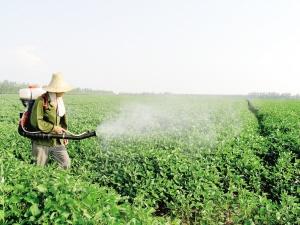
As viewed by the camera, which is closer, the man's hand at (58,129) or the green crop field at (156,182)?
the green crop field at (156,182)

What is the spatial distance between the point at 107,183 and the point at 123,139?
7.07 ft

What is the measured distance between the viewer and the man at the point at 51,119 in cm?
732

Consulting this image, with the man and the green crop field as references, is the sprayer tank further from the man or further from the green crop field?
the green crop field

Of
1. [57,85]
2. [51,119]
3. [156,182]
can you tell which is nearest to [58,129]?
[51,119]

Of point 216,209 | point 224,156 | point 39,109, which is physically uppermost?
point 39,109

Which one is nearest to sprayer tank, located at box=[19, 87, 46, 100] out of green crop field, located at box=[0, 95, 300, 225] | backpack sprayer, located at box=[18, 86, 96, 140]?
backpack sprayer, located at box=[18, 86, 96, 140]

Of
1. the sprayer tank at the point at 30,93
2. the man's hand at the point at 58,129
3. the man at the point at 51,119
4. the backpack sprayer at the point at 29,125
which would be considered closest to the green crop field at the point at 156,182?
the man at the point at 51,119

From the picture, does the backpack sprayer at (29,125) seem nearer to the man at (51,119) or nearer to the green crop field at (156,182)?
the man at (51,119)

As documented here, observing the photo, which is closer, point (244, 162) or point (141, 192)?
point (141, 192)

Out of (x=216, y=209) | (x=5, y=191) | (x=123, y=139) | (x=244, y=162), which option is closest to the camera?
(x=5, y=191)

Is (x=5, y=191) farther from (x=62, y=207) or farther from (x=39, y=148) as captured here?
(x=39, y=148)

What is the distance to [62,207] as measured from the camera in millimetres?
4066

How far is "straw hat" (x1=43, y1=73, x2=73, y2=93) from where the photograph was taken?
729 centimetres

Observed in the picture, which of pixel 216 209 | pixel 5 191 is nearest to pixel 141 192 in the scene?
pixel 216 209
